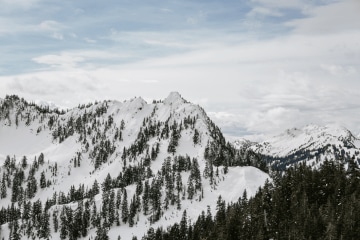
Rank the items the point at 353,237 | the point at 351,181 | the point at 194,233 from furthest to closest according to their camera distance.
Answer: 1. the point at 194,233
2. the point at 351,181
3. the point at 353,237

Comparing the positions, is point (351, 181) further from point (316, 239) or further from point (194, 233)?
point (194, 233)

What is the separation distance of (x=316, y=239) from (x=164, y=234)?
84948 millimetres

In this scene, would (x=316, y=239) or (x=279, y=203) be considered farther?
(x=279, y=203)

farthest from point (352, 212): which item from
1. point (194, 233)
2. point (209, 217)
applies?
point (209, 217)

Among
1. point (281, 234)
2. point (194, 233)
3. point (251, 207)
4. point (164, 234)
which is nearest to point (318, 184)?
point (251, 207)

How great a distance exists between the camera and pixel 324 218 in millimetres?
121688

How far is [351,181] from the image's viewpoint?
151625 mm

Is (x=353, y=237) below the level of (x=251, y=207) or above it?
below

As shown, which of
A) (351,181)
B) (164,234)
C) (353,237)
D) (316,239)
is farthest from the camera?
(164,234)

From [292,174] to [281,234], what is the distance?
48.5 m

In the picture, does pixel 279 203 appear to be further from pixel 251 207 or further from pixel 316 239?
pixel 316 239

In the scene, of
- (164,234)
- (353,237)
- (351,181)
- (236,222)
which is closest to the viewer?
(353,237)

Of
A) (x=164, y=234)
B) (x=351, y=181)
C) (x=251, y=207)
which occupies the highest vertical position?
(x=351, y=181)

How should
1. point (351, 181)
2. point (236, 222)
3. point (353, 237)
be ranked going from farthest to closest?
point (351, 181), point (236, 222), point (353, 237)
